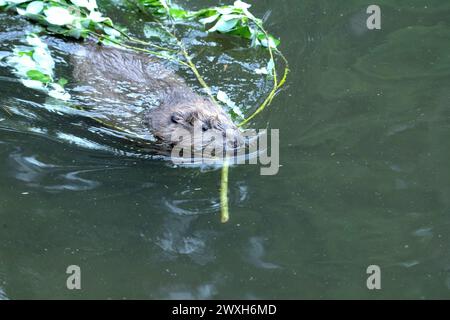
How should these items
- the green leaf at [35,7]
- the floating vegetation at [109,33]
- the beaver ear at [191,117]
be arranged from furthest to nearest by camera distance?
the green leaf at [35,7], the floating vegetation at [109,33], the beaver ear at [191,117]

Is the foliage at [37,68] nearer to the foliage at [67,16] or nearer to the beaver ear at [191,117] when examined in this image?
the foliage at [67,16]

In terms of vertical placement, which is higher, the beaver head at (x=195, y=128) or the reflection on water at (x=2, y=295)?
the beaver head at (x=195, y=128)

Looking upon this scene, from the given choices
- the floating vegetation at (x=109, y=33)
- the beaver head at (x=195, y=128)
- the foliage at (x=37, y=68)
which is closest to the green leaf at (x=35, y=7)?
the floating vegetation at (x=109, y=33)

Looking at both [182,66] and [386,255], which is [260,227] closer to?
[386,255]

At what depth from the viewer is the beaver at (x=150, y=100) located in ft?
16.2

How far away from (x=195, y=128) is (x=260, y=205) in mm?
944

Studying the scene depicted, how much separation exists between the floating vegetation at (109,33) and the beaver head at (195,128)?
202 millimetres

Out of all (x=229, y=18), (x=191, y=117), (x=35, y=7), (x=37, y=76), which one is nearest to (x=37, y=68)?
(x=37, y=76)

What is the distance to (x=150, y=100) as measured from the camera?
538cm

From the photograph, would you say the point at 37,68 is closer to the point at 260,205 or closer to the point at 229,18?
the point at 229,18

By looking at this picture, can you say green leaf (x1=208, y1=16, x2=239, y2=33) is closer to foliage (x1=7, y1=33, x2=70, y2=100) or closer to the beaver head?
the beaver head

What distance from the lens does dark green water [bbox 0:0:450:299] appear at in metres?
3.76

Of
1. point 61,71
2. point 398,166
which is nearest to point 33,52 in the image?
point 61,71
